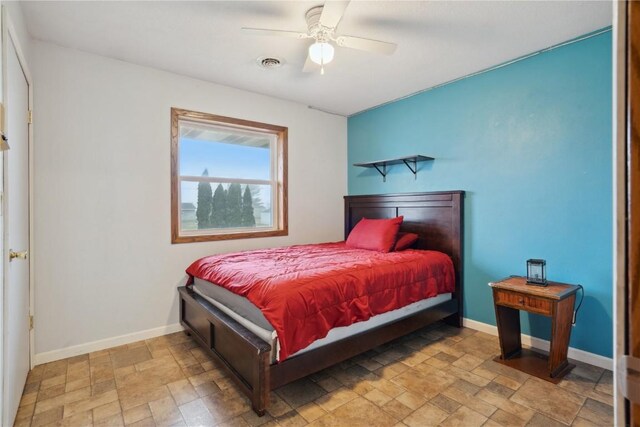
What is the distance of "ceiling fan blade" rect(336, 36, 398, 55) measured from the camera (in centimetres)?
216

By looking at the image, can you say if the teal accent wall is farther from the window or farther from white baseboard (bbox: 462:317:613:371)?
the window

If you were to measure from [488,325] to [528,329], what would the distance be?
1.18 feet

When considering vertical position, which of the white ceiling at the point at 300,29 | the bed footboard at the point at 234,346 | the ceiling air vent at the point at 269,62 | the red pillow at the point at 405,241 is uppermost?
the white ceiling at the point at 300,29

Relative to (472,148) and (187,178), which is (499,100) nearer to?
(472,148)

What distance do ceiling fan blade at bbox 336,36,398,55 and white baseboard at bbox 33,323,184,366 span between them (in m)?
2.94

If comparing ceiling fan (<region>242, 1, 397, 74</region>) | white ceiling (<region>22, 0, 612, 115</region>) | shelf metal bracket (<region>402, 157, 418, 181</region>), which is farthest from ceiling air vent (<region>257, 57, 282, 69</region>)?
shelf metal bracket (<region>402, 157, 418, 181</region>)

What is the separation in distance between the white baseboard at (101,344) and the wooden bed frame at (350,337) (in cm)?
21

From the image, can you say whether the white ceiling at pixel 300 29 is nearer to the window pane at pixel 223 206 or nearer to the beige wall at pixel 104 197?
the beige wall at pixel 104 197

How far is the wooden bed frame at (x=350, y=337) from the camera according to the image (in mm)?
1872

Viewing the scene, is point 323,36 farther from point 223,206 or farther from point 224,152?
point 223,206

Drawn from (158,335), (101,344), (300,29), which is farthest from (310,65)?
(101,344)

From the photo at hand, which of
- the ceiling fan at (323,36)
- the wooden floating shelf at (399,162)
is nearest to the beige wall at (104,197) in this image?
the ceiling fan at (323,36)

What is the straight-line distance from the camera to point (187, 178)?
341 centimetres

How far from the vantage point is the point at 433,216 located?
138 inches
